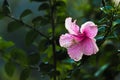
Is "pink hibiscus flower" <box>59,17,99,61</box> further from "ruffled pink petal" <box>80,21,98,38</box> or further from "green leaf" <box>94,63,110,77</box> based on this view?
"green leaf" <box>94,63,110,77</box>

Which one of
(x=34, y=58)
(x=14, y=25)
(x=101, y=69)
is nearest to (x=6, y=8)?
(x=14, y=25)

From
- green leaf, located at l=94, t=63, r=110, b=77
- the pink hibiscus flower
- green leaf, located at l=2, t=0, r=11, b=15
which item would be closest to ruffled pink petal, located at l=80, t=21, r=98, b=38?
the pink hibiscus flower

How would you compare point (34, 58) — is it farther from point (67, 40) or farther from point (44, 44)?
point (67, 40)

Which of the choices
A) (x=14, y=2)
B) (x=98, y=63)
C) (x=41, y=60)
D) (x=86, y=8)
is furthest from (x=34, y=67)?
(x=14, y=2)

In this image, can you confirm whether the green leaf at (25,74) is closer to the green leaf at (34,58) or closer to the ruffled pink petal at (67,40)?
the green leaf at (34,58)

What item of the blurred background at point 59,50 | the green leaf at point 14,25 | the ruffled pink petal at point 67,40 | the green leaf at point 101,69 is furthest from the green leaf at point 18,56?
the ruffled pink petal at point 67,40

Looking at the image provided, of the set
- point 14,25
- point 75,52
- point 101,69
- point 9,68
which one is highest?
point 75,52
